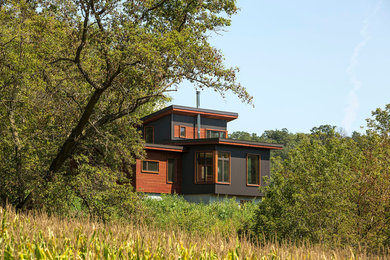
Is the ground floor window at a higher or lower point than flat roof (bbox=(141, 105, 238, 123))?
lower

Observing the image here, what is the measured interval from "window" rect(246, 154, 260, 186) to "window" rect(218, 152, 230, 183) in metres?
1.64

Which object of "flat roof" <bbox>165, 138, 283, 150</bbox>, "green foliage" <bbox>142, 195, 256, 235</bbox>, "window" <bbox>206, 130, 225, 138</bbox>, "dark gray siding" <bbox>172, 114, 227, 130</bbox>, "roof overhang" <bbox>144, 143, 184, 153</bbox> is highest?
"dark gray siding" <bbox>172, 114, 227, 130</bbox>

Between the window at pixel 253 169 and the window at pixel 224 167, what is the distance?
164 cm

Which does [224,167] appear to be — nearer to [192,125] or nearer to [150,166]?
[150,166]

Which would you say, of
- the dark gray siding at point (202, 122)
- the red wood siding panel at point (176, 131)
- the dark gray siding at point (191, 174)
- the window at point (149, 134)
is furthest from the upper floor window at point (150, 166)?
the window at point (149, 134)

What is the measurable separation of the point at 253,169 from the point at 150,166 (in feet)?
22.6

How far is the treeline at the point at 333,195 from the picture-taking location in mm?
13109

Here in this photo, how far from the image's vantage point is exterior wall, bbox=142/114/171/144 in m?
33.1

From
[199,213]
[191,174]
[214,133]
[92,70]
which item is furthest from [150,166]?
[92,70]

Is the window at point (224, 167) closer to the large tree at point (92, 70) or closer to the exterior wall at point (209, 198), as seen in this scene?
the exterior wall at point (209, 198)

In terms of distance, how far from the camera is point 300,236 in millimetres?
13961

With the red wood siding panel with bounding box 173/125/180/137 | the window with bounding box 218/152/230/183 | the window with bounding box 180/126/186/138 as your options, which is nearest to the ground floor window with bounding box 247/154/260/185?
the window with bounding box 218/152/230/183

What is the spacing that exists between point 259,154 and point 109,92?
53.6 ft

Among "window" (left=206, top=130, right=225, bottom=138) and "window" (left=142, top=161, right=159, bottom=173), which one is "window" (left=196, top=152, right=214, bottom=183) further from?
"window" (left=206, top=130, right=225, bottom=138)
